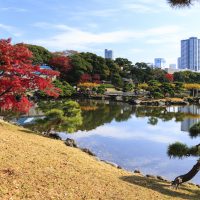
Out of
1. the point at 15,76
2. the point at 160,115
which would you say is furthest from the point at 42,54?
the point at 15,76

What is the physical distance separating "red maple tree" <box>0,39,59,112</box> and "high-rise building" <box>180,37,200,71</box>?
135 meters

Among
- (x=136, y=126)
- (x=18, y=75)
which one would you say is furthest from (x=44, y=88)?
(x=136, y=126)

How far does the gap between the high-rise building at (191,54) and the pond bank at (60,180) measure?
137 meters

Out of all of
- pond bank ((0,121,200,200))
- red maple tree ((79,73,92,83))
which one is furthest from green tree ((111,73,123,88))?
pond bank ((0,121,200,200))

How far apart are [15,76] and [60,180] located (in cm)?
430

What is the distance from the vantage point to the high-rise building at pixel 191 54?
140 m

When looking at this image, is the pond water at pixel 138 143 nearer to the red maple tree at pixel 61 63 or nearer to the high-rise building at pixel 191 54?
the red maple tree at pixel 61 63

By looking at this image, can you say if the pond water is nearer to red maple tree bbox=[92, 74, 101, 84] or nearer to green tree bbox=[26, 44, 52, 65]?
green tree bbox=[26, 44, 52, 65]

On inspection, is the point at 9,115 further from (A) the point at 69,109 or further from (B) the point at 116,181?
(B) the point at 116,181

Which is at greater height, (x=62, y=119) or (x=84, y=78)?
(x=84, y=78)

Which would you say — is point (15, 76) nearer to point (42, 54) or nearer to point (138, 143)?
point (138, 143)

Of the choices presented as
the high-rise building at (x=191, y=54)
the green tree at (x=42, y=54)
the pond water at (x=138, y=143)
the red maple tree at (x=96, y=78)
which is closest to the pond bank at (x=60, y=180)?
the pond water at (x=138, y=143)

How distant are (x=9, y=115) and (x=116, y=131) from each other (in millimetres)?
5200

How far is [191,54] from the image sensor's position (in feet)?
468
